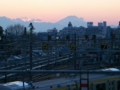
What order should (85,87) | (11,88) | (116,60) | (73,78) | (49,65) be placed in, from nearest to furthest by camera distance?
(85,87) < (11,88) < (73,78) < (49,65) < (116,60)

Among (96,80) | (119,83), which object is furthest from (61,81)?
(119,83)

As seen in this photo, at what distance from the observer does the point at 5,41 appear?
14820 millimetres

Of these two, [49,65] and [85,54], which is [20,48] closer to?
[85,54]

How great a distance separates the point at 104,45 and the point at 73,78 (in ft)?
32.6

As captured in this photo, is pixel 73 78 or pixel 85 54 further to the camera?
pixel 85 54

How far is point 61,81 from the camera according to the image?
408 centimetres

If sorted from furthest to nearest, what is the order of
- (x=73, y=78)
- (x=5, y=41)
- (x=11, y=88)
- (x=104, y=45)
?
(x=5, y=41) → (x=104, y=45) → (x=73, y=78) → (x=11, y=88)

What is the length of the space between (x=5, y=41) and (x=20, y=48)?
1.81 m

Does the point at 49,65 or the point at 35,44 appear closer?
the point at 49,65

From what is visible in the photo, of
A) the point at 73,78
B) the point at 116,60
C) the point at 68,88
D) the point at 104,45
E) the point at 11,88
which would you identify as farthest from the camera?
the point at 104,45

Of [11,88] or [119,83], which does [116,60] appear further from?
[11,88]

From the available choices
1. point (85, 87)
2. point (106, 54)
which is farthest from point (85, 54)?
point (85, 87)

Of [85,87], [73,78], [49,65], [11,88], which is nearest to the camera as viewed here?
[85,87]

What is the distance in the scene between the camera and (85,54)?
12922 millimetres
